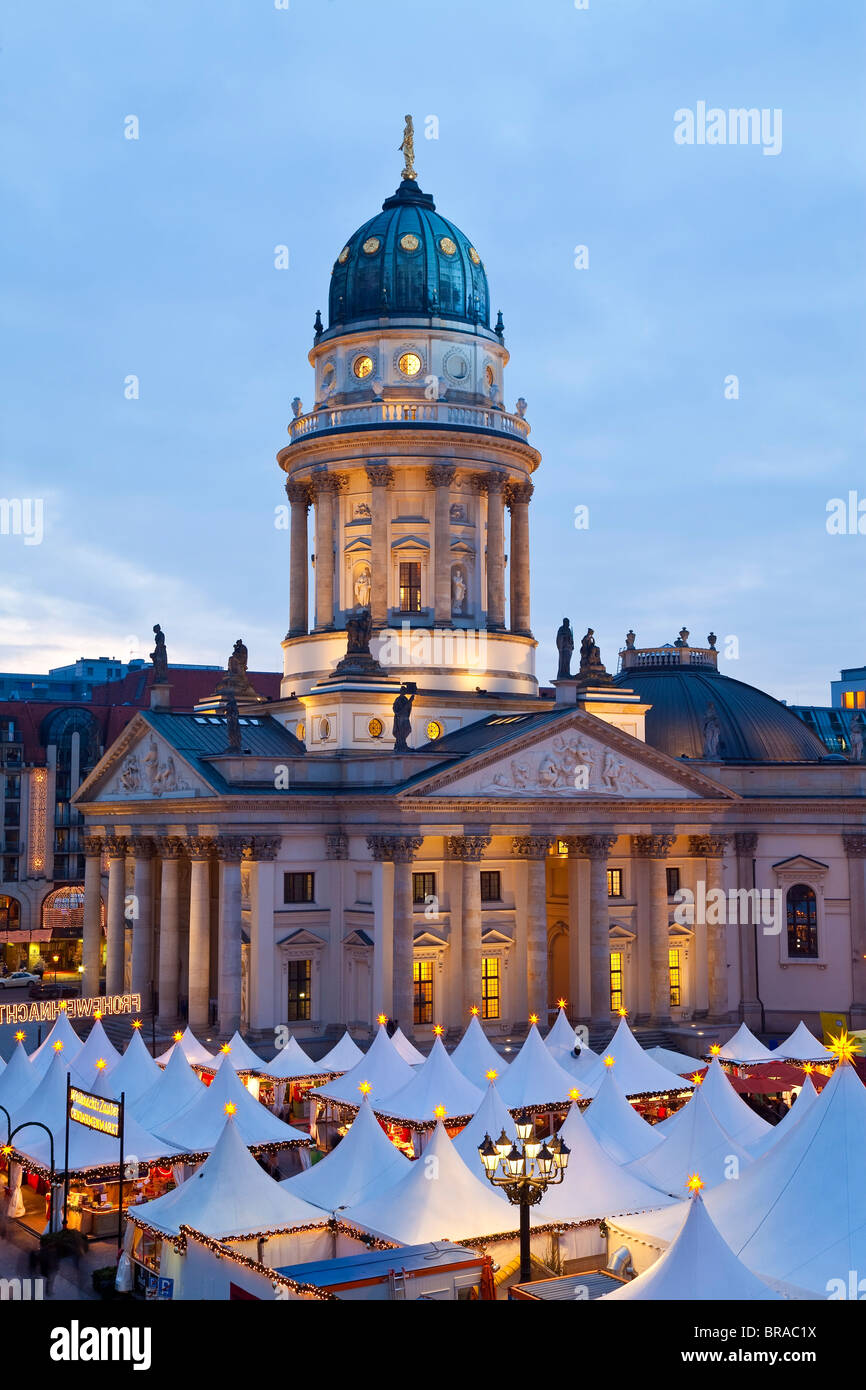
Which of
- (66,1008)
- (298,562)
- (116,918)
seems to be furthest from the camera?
(298,562)

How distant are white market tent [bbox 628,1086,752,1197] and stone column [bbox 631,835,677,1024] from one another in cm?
2710

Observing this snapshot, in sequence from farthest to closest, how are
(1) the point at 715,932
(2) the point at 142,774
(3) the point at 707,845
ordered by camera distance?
1. (3) the point at 707,845
2. (1) the point at 715,932
3. (2) the point at 142,774

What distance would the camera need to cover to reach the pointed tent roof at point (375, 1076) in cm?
4259

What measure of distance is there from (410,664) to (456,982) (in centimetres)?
1464

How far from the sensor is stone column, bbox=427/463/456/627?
6562 cm

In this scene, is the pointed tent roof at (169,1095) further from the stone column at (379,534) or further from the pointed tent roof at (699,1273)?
the stone column at (379,534)

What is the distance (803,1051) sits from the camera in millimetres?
48719

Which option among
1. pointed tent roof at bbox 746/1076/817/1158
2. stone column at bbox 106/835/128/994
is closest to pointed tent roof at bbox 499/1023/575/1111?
pointed tent roof at bbox 746/1076/817/1158

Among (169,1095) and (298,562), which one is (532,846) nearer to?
(298,562)

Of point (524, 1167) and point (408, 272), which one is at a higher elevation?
point (408, 272)

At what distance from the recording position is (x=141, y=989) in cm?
6209

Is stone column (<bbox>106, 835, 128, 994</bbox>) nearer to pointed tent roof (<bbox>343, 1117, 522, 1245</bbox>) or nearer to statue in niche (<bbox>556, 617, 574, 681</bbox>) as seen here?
statue in niche (<bbox>556, 617, 574, 681</bbox>)

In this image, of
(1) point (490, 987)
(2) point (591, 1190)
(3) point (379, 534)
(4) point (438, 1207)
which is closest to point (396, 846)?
(1) point (490, 987)

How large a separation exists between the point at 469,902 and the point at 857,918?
1858cm
